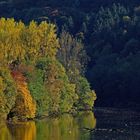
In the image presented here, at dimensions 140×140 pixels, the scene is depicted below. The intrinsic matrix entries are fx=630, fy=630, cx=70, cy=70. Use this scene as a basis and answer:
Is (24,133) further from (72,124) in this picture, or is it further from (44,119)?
(44,119)

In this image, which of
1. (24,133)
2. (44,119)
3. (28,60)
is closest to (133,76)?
(28,60)

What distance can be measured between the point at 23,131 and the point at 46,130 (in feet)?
13.6

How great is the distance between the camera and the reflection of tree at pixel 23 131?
74.3m

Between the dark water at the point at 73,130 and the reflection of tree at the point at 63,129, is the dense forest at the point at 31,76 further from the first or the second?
the reflection of tree at the point at 63,129

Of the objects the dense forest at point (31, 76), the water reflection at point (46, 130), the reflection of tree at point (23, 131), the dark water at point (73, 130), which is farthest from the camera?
the dense forest at point (31, 76)

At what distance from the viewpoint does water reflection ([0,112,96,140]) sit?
7464 cm

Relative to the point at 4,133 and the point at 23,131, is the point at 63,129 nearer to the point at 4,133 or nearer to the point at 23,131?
the point at 23,131

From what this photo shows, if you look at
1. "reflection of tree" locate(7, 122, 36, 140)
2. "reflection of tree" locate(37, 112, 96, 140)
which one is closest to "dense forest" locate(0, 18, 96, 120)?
"reflection of tree" locate(37, 112, 96, 140)

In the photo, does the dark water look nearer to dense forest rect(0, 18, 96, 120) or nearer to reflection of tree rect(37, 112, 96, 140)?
reflection of tree rect(37, 112, 96, 140)

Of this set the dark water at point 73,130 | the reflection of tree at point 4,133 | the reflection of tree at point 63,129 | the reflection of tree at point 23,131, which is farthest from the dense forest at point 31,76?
the reflection of tree at point 4,133

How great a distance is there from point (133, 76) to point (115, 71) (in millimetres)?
8287

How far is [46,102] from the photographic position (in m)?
117

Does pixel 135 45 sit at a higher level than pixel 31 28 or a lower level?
lower

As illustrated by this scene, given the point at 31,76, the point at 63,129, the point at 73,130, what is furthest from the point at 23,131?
the point at 31,76
